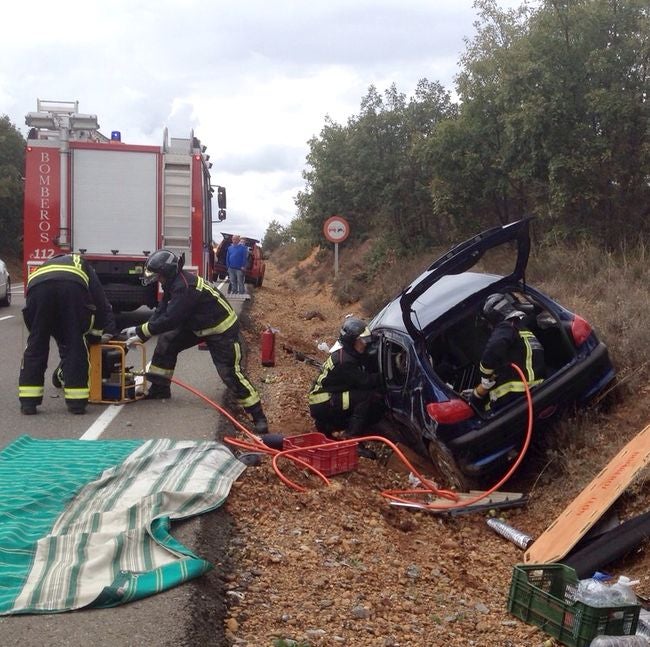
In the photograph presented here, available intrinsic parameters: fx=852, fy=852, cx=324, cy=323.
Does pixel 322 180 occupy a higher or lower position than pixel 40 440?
higher

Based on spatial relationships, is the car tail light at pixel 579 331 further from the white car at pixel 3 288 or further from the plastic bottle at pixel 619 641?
the white car at pixel 3 288

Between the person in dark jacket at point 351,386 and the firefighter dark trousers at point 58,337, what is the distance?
233cm

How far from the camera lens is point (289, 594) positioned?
13.9ft

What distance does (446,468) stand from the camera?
20.8 feet

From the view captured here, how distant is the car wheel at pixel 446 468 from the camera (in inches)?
241

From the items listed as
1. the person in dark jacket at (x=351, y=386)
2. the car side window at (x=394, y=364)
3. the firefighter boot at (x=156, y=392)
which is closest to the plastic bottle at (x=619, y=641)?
the car side window at (x=394, y=364)

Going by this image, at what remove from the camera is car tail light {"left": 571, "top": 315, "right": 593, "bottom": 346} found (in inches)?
255


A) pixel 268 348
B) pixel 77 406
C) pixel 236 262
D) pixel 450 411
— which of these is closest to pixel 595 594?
pixel 450 411

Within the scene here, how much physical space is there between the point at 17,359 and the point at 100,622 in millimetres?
8469

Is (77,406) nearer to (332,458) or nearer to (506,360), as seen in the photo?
(332,458)

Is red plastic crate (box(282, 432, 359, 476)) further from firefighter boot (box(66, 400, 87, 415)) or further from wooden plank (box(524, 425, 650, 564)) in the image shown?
firefighter boot (box(66, 400, 87, 415))

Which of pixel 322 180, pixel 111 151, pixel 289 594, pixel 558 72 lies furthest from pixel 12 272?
pixel 289 594

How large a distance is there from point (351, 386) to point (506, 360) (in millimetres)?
1631

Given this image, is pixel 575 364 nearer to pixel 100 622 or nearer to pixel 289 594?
pixel 289 594
